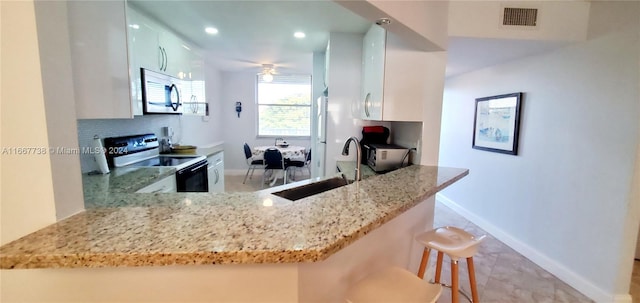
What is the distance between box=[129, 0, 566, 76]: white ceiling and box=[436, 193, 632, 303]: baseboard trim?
1897 millimetres

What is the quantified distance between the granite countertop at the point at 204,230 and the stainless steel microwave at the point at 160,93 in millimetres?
1345

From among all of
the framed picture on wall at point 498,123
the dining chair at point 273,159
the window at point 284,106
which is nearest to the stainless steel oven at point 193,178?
the dining chair at point 273,159

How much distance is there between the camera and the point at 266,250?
800 mm

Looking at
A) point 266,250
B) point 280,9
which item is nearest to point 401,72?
point 280,9

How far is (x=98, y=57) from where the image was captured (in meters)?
1.79

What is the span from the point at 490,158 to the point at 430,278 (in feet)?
5.94

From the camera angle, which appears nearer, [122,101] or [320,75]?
[122,101]

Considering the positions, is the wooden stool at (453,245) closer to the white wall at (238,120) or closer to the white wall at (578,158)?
the white wall at (578,158)

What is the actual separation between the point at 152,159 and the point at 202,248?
2643 mm

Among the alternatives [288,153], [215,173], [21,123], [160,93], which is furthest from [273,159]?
[21,123]

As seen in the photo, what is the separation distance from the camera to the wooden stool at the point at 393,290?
1.12 m

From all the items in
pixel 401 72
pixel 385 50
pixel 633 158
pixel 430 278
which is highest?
pixel 385 50

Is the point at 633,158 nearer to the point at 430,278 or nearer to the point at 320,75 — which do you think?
the point at 430,278

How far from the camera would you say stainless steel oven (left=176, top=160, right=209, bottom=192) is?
101 inches
